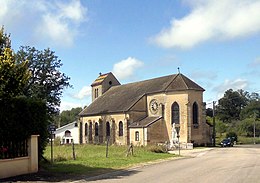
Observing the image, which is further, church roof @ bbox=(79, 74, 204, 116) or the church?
church roof @ bbox=(79, 74, 204, 116)

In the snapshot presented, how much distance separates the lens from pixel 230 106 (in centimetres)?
13838

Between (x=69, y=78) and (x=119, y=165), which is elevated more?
(x=69, y=78)

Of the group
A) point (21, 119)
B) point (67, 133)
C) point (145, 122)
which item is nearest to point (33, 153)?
point (21, 119)

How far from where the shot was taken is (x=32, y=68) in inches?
1335

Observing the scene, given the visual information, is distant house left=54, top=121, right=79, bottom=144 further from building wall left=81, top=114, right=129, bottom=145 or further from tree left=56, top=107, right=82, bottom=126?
tree left=56, top=107, right=82, bottom=126

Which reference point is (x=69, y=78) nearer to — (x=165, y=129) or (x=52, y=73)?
(x=52, y=73)

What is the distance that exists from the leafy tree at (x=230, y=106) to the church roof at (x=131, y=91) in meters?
66.1

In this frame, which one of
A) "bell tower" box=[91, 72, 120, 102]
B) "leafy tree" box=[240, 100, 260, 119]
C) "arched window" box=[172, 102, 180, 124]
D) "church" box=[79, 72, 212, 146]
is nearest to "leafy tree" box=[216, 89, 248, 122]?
"leafy tree" box=[240, 100, 260, 119]

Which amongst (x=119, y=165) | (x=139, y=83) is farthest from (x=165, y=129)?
(x=119, y=165)

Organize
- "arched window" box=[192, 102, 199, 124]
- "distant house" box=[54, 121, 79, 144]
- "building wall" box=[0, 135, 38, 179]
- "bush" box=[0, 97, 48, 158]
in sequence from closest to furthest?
1. "building wall" box=[0, 135, 38, 179]
2. "bush" box=[0, 97, 48, 158]
3. "arched window" box=[192, 102, 199, 124]
4. "distant house" box=[54, 121, 79, 144]

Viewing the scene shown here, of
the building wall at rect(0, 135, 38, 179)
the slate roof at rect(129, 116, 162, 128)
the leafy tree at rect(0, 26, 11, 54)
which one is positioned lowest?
the building wall at rect(0, 135, 38, 179)

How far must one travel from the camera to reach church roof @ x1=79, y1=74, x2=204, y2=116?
6050 cm

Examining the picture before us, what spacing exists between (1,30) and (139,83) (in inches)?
2155

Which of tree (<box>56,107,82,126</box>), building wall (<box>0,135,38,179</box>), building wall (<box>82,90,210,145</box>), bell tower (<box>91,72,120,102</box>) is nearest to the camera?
building wall (<box>0,135,38,179</box>)
